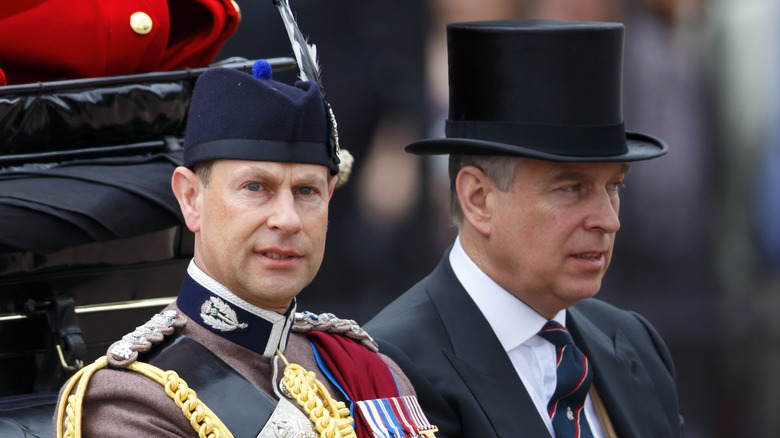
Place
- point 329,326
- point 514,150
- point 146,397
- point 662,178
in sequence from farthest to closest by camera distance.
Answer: point 662,178
point 514,150
point 329,326
point 146,397

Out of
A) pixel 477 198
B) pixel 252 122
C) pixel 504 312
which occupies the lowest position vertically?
pixel 504 312

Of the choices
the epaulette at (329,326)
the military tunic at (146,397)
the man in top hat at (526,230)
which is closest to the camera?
the military tunic at (146,397)

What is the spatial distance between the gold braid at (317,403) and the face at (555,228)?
0.94 m

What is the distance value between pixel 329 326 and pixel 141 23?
3.00ft

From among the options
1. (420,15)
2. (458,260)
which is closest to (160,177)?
(458,260)

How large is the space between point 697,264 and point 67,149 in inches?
250

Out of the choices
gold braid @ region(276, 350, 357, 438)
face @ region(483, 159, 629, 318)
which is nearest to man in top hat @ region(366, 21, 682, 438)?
face @ region(483, 159, 629, 318)

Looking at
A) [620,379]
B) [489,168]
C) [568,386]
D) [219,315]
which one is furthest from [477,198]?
[219,315]

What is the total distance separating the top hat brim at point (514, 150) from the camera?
338cm

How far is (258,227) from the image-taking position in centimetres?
256

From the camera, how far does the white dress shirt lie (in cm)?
349

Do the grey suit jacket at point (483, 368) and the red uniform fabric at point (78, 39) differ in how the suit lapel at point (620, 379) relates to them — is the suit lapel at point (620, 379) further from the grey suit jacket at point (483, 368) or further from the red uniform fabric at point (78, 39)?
the red uniform fabric at point (78, 39)

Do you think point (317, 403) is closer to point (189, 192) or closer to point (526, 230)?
point (189, 192)

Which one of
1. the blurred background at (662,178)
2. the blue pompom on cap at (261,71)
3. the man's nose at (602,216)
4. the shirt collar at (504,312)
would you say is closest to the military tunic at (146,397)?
the blue pompom on cap at (261,71)
